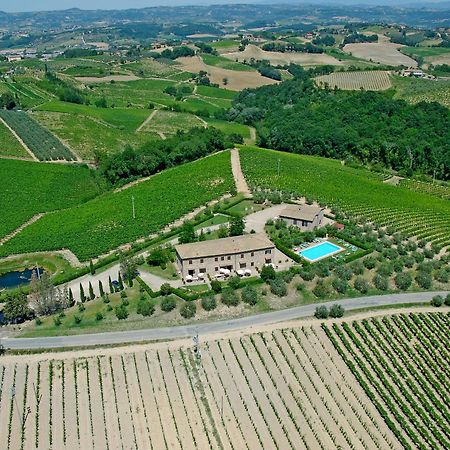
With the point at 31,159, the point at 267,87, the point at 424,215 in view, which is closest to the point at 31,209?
the point at 31,159

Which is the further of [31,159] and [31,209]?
[31,159]

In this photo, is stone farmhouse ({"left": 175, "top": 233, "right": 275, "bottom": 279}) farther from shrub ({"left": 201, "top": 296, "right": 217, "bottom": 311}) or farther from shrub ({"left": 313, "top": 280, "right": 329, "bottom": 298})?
shrub ({"left": 313, "top": 280, "right": 329, "bottom": 298})

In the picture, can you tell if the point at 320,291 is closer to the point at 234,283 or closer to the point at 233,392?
the point at 234,283

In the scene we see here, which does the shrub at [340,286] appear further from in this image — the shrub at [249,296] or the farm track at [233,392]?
the shrub at [249,296]

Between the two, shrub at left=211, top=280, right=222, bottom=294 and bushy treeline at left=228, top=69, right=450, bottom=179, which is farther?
bushy treeline at left=228, top=69, right=450, bottom=179

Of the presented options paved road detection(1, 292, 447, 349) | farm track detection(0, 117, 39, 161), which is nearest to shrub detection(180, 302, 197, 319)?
paved road detection(1, 292, 447, 349)

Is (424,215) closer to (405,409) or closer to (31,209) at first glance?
(405,409)
